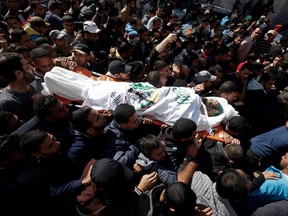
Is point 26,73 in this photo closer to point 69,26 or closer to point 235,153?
point 69,26

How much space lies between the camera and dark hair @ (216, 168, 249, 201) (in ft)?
5.68

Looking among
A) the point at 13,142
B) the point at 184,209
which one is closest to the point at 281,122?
the point at 184,209

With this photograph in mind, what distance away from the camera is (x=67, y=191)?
1.68 m

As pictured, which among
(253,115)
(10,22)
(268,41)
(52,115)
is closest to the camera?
(52,115)

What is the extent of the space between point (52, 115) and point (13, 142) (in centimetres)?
48

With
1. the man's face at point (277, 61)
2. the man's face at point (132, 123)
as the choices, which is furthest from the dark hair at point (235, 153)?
the man's face at point (277, 61)

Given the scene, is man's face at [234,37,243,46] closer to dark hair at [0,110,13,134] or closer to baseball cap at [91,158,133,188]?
baseball cap at [91,158,133,188]

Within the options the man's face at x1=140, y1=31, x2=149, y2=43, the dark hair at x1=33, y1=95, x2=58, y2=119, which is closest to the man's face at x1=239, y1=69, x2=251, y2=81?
the man's face at x1=140, y1=31, x2=149, y2=43

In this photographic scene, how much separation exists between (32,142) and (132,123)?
3.02 ft

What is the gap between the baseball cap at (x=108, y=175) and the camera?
1493 mm

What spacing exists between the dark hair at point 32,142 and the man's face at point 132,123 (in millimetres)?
770

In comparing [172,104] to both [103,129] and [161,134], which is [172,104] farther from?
[103,129]

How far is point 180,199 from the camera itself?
1526 millimetres

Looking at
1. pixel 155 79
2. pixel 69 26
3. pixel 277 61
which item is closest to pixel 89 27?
pixel 69 26
